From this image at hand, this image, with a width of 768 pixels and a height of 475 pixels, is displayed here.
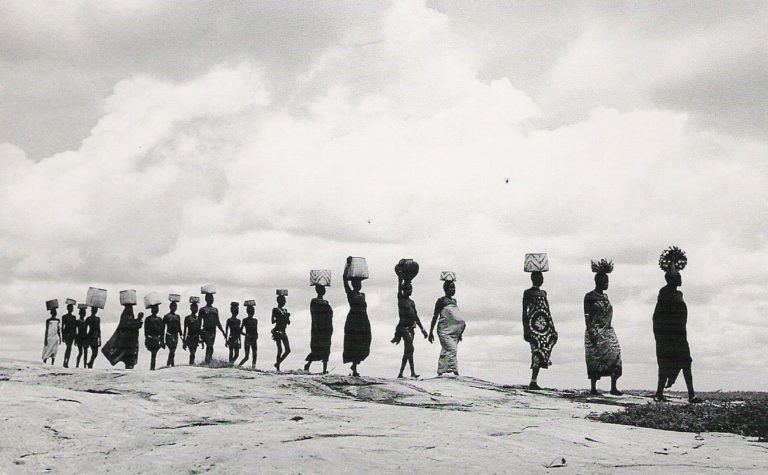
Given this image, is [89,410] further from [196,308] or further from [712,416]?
[196,308]

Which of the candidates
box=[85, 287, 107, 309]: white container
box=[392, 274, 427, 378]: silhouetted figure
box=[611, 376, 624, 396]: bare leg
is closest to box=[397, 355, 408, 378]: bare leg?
box=[392, 274, 427, 378]: silhouetted figure

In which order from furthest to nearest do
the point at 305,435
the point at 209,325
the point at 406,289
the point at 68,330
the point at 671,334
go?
the point at 68,330 < the point at 209,325 < the point at 406,289 < the point at 671,334 < the point at 305,435

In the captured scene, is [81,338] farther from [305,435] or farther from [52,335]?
[305,435]

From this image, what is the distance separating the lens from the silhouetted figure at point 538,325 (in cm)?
1603

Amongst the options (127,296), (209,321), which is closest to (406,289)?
(209,321)

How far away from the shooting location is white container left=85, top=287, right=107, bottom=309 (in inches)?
872

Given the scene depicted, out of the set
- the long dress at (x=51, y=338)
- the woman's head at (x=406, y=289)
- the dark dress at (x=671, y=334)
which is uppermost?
the woman's head at (x=406, y=289)

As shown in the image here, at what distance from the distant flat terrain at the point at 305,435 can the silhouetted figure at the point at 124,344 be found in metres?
8.81

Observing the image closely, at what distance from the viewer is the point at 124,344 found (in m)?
21.1

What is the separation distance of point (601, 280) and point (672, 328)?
5.60 feet

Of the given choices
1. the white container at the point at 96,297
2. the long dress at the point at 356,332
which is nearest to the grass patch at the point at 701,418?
the long dress at the point at 356,332

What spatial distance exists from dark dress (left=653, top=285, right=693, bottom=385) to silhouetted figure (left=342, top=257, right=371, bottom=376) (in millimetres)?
5638

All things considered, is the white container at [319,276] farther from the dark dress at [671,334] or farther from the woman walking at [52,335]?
the woman walking at [52,335]

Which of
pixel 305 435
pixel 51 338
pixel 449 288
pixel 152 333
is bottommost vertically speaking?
pixel 305 435
